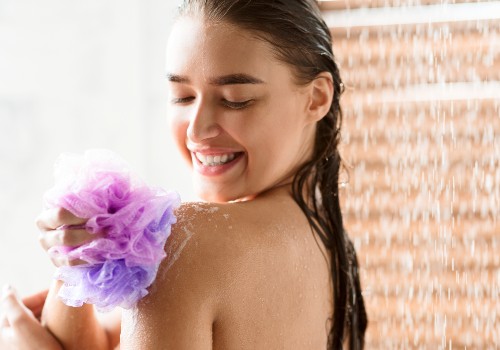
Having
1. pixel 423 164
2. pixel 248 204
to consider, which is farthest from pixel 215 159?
pixel 423 164

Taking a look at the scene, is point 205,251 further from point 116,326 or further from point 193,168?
point 116,326

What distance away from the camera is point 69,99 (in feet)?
8.05

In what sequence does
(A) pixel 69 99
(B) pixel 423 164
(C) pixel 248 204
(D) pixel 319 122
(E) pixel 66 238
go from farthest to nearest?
(A) pixel 69 99 → (B) pixel 423 164 → (D) pixel 319 122 → (C) pixel 248 204 → (E) pixel 66 238

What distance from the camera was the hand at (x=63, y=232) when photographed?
0.82 m

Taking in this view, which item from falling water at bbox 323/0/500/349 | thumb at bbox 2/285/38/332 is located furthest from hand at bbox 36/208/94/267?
falling water at bbox 323/0/500/349

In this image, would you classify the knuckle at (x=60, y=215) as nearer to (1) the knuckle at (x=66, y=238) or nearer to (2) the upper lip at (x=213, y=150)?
(1) the knuckle at (x=66, y=238)

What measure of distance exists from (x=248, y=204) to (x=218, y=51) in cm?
21

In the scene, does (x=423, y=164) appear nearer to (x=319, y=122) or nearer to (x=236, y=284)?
(x=319, y=122)

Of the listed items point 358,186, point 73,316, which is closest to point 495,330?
point 358,186

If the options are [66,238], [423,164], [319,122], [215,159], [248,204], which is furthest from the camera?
[423,164]

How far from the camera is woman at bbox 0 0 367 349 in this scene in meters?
0.86

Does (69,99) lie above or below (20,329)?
above

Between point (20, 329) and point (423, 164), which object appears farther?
point (423, 164)

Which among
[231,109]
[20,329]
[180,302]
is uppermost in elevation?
[231,109]
